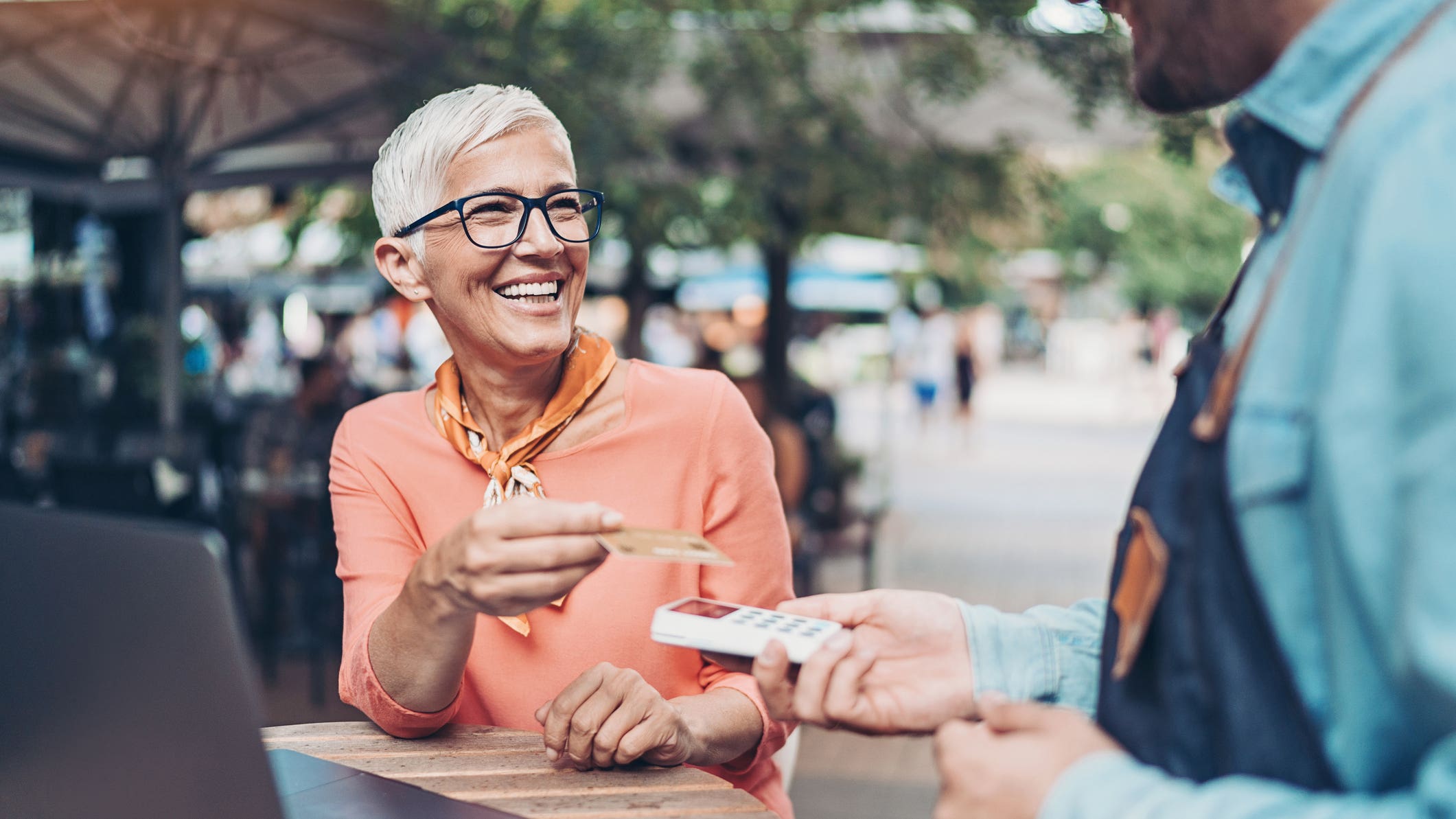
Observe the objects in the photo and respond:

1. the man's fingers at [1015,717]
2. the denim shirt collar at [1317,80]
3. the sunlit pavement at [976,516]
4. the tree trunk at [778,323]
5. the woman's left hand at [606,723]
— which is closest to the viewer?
the denim shirt collar at [1317,80]

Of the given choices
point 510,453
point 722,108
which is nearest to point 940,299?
point 722,108

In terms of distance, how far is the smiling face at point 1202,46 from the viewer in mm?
937

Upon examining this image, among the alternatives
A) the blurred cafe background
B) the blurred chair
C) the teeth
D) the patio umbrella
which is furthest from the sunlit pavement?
the patio umbrella

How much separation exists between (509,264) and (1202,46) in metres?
1.09

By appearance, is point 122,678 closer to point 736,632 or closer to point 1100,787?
point 736,632

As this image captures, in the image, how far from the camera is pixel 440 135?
179 centimetres

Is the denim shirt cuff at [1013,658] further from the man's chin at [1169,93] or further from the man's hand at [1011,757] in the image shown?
the man's chin at [1169,93]

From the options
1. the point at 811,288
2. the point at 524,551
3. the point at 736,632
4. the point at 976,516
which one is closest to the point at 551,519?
the point at 524,551

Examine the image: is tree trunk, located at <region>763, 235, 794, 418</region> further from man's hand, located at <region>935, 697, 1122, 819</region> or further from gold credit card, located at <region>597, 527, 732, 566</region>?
man's hand, located at <region>935, 697, 1122, 819</region>

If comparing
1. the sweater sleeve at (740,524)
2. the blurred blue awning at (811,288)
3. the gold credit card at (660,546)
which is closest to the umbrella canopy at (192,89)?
the sweater sleeve at (740,524)

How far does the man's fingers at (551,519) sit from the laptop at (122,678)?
0.31 m

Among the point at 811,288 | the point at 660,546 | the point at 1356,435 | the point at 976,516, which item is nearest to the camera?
the point at 1356,435

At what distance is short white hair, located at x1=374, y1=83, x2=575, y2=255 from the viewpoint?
5.85 feet

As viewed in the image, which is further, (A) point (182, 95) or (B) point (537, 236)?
(A) point (182, 95)
